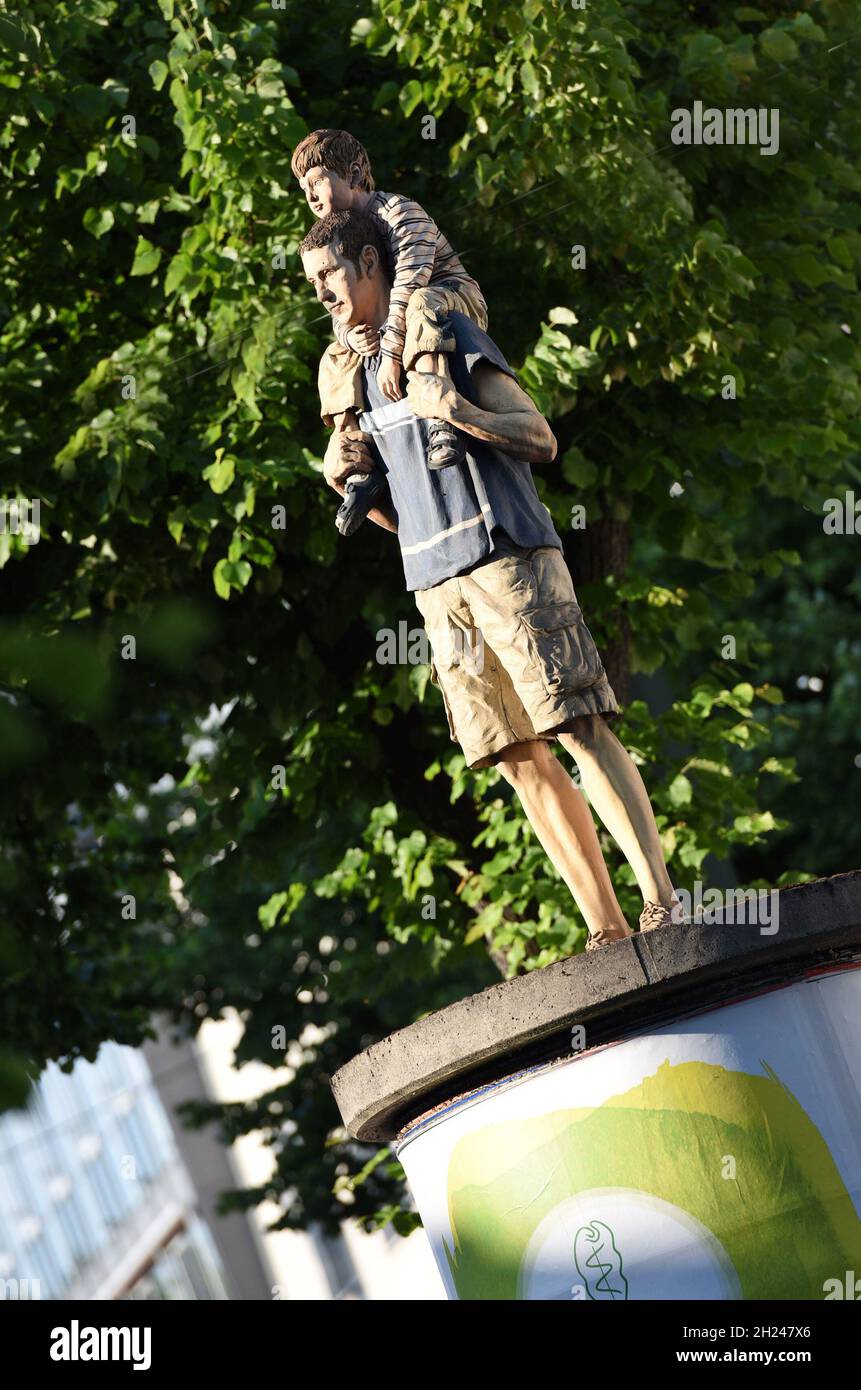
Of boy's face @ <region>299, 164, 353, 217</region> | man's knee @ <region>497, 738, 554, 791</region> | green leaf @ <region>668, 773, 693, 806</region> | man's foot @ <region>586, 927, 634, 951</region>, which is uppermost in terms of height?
boy's face @ <region>299, 164, 353, 217</region>

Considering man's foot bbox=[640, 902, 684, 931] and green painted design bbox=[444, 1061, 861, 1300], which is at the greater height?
man's foot bbox=[640, 902, 684, 931]

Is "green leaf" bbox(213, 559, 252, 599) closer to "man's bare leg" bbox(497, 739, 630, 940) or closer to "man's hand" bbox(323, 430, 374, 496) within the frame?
"man's hand" bbox(323, 430, 374, 496)

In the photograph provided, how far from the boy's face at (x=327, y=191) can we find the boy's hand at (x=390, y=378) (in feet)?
1.43

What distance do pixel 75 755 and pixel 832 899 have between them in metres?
4.74

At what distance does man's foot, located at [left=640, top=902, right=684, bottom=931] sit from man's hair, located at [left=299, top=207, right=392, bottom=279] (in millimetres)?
1827

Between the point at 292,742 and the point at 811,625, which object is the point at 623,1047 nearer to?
the point at 292,742

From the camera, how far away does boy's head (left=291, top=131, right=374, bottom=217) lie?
5.06 m

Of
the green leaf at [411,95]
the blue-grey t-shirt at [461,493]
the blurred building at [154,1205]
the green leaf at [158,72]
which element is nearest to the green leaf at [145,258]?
the green leaf at [158,72]

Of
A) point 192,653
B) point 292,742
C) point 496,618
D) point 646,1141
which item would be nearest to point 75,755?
point 292,742

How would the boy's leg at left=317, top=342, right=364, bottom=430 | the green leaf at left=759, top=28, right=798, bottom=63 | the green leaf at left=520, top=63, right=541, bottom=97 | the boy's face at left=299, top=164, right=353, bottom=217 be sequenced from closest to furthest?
the boy's face at left=299, top=164, right=353, bottom=217
the boy's leg at left=317, top=342, right=364, bottom=430
the green leaf at left=520, top=63, right=541, bottom=97
the green leaf at left=759, top=28, right=798, bottom=63

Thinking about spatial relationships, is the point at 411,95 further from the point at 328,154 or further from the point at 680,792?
the point at 680,792

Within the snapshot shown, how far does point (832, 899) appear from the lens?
4535 millimetres

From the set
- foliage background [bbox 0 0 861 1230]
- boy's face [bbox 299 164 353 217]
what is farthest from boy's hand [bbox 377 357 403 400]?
foliage background [bbox 0 0 861 1230]

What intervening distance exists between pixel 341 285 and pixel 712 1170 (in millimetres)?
2448
